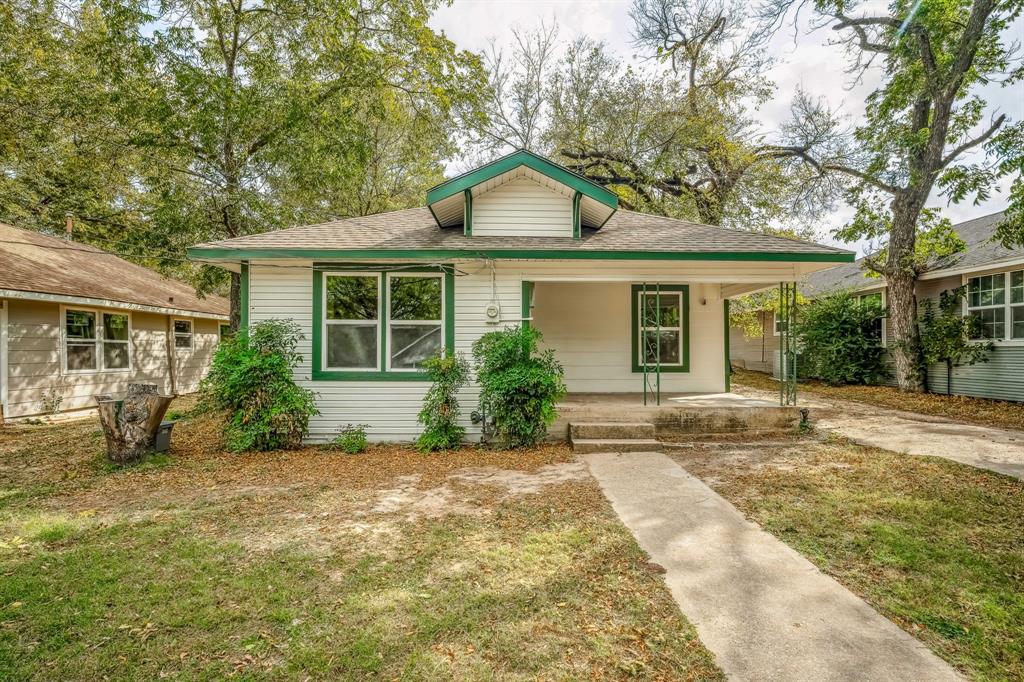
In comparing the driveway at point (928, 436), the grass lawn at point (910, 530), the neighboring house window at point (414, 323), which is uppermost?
the neighboring house window at point (414, 323)

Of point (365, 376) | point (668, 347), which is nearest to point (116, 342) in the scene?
point (365, 376)

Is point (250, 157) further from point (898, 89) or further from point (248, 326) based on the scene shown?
point (898, 89)

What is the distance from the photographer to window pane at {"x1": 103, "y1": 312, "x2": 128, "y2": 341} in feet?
39.2

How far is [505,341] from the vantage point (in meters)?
7.04

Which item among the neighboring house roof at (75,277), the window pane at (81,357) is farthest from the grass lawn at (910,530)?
the window pane at (81,357)

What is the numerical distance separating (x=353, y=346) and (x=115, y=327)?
882 cm

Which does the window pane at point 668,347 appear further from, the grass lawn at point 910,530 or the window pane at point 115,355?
the window pane at point 115,355

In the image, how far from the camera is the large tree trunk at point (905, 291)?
13.0m

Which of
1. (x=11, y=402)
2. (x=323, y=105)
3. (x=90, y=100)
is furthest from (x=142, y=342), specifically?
(x=323, y=105)

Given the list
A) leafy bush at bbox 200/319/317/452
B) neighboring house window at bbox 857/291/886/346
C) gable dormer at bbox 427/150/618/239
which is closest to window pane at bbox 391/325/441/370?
leafy bush at bbox 200/319/317/452

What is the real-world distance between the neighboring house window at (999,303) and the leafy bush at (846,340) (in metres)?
2.46

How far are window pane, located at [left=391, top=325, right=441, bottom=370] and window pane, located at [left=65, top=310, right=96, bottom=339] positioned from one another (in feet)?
28.6

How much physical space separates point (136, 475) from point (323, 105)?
9.80 meters

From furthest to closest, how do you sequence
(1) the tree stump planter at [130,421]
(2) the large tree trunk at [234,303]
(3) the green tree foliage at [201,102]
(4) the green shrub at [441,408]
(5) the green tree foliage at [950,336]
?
1. (5) the green tree foliage at [950,336]
2. (2) the large tree trunk at [234,303]
3. (3) the green tree foliage at [201,102]
4. (4) the green shrub at [441,408]
5. (1) the tree stump planter at [130,421]
